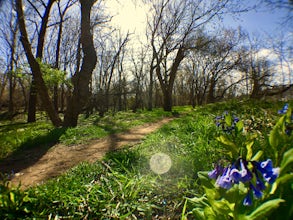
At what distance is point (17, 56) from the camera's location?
2177cm

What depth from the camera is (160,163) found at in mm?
2625

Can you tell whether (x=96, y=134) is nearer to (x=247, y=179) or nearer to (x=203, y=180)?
(x=203, y=180)

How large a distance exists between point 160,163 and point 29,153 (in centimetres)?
331

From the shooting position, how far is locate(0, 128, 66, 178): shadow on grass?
3741 millimetres

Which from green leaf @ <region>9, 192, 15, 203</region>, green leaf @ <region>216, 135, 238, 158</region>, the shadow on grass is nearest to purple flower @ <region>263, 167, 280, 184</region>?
green leaf @ <region>216, 135, 238, 158</region>

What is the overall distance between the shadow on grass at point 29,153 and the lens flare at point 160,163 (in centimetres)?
199

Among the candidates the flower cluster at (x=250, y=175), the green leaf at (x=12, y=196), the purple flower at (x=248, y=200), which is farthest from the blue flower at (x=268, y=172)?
the green leaf at (x=12, y=196)

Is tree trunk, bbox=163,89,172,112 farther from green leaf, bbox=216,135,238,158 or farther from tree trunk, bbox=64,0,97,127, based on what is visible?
green leaf, bbox=216,135,238,158

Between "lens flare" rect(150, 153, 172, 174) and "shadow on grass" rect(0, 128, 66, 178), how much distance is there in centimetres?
199

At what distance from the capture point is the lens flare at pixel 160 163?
2.42m

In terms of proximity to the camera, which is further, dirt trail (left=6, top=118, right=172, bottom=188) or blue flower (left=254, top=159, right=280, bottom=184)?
dirt trail (left=6, top=118, right=172, bottom=188)

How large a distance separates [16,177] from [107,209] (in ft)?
6.95

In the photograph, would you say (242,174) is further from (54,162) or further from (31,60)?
(31,60)

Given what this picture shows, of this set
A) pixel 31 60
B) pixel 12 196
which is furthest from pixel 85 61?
pixel 12 196
